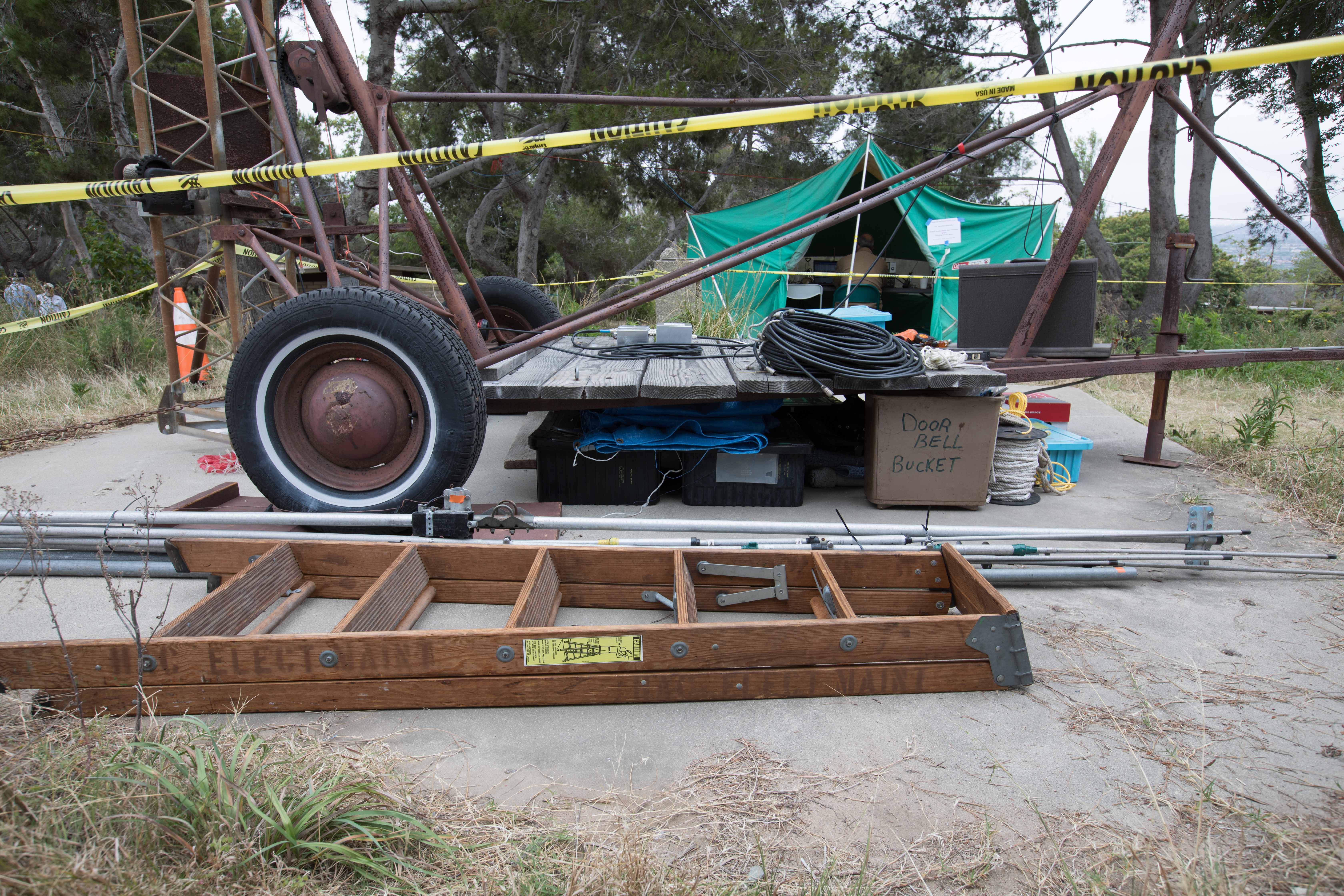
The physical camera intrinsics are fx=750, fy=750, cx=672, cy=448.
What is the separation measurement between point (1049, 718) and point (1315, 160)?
47.4ft

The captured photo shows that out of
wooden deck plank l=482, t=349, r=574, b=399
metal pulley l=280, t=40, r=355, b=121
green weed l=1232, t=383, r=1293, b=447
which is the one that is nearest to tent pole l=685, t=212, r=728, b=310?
wooden deck plank l=482, t=349, r=574, b=399

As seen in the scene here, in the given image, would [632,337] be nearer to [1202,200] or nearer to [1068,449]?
[1068,449]

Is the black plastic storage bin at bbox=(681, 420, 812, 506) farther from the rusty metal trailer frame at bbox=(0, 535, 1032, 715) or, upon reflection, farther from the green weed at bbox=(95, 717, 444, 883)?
the green weed at bbox=(95, 717, 444, 883)

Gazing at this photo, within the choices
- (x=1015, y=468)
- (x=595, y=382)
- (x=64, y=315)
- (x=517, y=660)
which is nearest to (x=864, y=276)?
(x=1015, y=468)

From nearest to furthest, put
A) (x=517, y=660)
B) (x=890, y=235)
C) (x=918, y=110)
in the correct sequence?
(x=517, y=660) → (x=890, y=235) → (x=918, y=110)

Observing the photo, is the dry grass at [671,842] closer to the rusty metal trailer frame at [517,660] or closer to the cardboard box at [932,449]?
the rusty metal trailer frame at [517,660]

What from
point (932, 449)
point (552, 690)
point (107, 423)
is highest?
point (932, 449)

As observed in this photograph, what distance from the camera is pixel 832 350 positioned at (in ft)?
12.4

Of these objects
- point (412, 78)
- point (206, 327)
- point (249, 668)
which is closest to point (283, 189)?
point (206, 327)

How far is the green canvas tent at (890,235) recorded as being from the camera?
9883 millimetres

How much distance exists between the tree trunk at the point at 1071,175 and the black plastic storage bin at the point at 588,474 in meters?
12.3

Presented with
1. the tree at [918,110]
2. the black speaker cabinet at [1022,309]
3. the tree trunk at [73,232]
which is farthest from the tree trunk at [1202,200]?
the tree trunk at [73,232]

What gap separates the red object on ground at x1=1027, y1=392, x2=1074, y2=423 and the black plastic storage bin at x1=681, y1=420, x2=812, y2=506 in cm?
210

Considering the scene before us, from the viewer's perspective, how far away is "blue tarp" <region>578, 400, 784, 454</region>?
383cm
